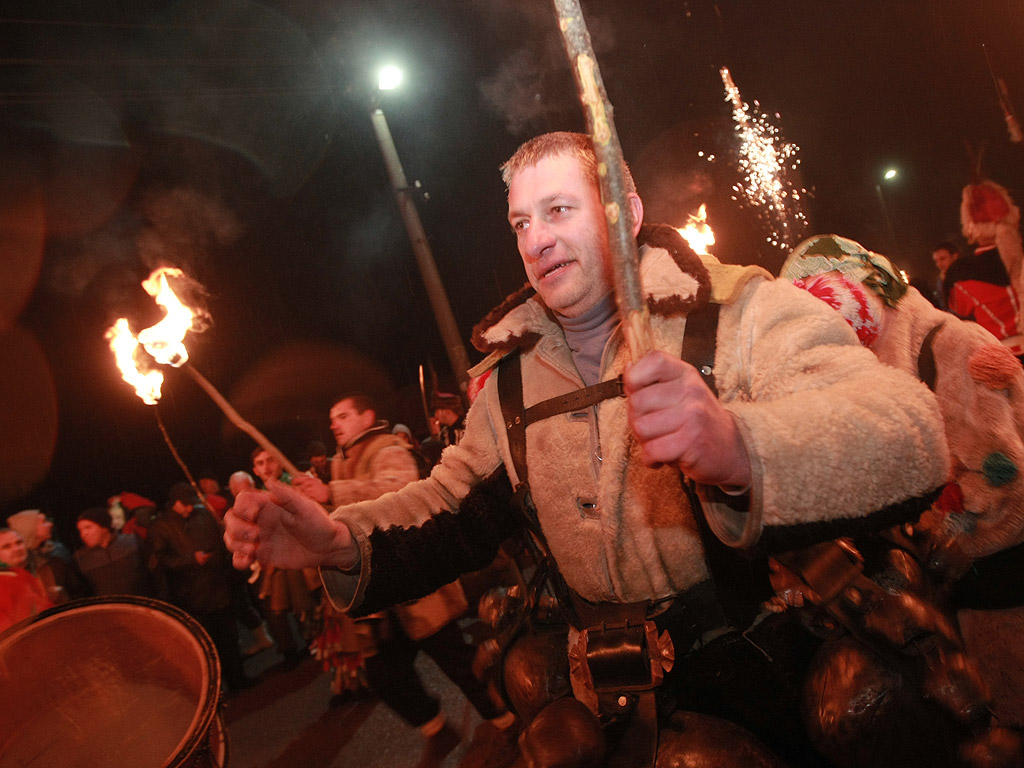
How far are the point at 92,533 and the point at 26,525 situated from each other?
0.64 metres

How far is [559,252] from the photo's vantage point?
199 cm

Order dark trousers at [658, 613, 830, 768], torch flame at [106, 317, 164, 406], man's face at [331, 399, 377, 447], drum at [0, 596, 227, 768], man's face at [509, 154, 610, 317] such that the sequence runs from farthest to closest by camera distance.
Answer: man's face at [331, 399, 377, 447] → torch flame at [106, 317, 164, 406] → drum at [0, 596, 227, 768] → man's face at [509, 154, 610, 317] → dark trousers at [658, 613, 830, 768]

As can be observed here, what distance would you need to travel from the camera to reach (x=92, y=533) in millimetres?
6973

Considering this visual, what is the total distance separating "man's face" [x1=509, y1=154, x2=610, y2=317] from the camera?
78.1 inches

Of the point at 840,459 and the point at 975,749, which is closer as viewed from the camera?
the point at 840,459

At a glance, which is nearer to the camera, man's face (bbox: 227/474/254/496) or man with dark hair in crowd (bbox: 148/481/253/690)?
man with dark hair in crowd (bbox: 148/481/253/690)

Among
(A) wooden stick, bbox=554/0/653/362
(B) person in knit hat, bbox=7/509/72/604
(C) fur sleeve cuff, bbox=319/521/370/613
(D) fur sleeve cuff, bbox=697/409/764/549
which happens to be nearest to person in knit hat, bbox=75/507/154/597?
(B) person in knit hat, bbox=7/509/72/604

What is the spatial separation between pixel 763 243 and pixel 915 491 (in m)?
17.9

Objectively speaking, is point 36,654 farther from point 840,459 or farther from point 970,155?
point 970,155

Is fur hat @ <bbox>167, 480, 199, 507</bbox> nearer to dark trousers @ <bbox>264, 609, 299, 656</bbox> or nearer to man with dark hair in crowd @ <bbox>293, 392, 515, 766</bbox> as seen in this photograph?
dark trousers @ <bbox>264, 609, 299, 656</bbox>

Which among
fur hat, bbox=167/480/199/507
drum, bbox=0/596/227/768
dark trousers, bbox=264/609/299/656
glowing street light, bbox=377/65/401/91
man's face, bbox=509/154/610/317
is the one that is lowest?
dark trousers, bbox=264/609/299/656

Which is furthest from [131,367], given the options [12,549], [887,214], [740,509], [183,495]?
[887,214]

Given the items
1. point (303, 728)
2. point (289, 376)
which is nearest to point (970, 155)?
point (303, 728)

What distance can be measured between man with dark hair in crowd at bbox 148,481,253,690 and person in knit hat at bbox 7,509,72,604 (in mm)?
1042
